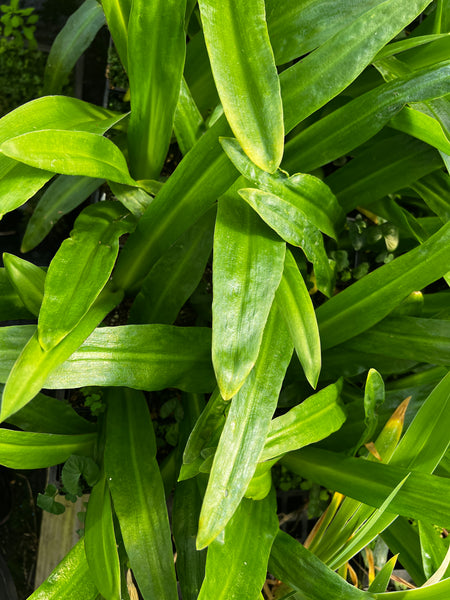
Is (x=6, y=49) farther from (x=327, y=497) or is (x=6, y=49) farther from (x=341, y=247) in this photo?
(x=327, y=497)

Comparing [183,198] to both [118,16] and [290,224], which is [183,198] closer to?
[290,224]

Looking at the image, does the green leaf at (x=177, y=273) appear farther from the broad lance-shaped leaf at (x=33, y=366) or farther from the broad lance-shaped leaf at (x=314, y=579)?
the broad lance-shaped leaf at (x=314, y=579)

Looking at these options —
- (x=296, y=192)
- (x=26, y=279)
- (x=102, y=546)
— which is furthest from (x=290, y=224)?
(x=102, y=546)

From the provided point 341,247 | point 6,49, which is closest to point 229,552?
point 341,247

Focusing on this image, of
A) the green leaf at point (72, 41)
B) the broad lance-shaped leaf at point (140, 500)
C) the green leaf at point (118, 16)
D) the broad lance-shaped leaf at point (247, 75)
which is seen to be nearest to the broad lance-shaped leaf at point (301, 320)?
the broad lance-shaped leaf at point (247, 75)

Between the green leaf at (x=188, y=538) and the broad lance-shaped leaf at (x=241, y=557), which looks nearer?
the broad lance-shaped leaf at (x=241, y=557)

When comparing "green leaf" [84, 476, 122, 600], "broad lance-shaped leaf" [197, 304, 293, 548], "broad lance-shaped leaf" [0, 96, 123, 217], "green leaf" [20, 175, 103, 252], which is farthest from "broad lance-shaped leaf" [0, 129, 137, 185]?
"green leaf" [84, 476, 122, 600]
